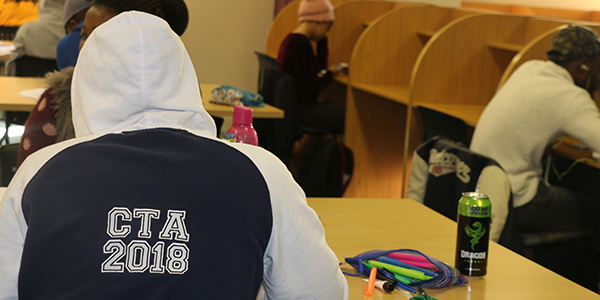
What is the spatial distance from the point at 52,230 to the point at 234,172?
225 millimetres

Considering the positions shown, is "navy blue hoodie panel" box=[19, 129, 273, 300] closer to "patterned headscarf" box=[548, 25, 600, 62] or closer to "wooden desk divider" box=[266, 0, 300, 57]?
"patterned headscarf" box=[548, 25, 600, 62]

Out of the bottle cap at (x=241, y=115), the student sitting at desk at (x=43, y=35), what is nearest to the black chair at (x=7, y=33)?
the student sitting at desk at (x=43, y=35)

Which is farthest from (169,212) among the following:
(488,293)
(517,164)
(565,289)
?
(517,164)

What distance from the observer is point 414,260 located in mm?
1092

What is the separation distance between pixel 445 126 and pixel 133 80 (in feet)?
6.64

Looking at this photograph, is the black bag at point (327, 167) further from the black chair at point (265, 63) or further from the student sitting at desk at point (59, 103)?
the student sitting at desk at point (59, 103)

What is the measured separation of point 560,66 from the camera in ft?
7.39

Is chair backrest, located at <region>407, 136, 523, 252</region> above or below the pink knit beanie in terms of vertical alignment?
below

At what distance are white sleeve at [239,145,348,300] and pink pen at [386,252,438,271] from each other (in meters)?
0.26

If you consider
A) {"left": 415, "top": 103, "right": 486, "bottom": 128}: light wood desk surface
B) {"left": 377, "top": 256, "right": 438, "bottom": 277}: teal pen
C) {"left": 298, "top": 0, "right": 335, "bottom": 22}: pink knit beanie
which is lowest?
{"left": 415, "top": 103, "right": 486, "bottom": 128}: light wood desk surface

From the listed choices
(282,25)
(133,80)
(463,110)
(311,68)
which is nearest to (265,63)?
(311,68)

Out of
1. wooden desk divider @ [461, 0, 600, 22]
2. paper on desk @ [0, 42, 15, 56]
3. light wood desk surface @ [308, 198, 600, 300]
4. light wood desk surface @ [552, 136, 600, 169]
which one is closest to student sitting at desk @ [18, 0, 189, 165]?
light wood desk surface @ [308, 198, 600, 300]

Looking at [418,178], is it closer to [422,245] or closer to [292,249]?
[422,245]

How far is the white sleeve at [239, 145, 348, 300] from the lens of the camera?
2.61 ft
